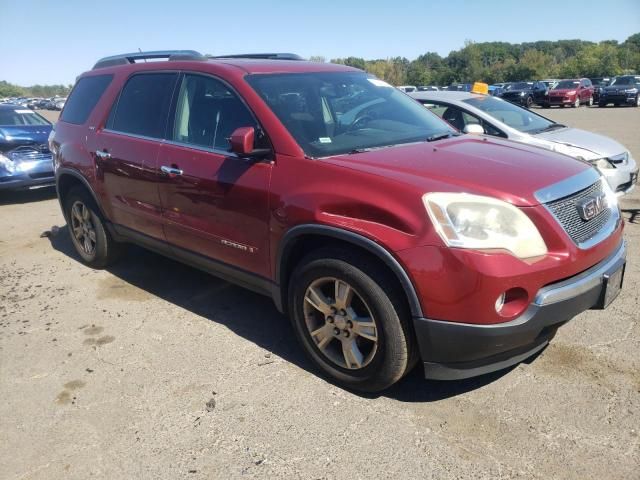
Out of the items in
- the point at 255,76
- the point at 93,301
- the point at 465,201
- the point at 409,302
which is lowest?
the point at 93,301

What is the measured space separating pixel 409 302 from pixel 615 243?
4.27 feet

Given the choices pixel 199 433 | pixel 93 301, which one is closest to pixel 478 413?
pixel 199 433

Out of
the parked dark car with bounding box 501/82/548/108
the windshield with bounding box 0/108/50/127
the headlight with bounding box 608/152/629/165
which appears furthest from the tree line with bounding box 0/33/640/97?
the headlight with bounding box 608/152/629/165

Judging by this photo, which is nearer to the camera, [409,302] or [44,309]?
[409,302]

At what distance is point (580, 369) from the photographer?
3133 mm

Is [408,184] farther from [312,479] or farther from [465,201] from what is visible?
[312,479]

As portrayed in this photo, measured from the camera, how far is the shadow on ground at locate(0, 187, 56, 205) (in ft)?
30.1

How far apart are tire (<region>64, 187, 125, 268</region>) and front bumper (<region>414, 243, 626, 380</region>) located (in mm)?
3496

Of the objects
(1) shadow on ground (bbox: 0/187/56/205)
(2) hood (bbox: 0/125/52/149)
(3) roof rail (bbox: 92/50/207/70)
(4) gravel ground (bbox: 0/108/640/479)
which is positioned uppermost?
(3) roof rail (bbox: 92/50/207/70)

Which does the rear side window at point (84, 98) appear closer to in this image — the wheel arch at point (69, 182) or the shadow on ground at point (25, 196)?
the wheel arch at point (69, 182)

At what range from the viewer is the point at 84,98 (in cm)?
506

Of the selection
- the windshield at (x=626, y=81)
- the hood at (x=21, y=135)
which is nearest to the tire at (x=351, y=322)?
the hood at (x=21, y=135)

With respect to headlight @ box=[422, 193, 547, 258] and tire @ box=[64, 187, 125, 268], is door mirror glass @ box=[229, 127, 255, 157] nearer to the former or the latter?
headlight @ box=[422, 193, 547, 258]

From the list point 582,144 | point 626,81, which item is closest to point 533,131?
point 582,144
